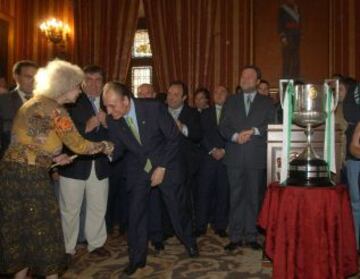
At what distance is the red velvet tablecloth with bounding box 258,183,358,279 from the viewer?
2477 millimetres

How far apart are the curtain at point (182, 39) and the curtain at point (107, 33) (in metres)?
0.39

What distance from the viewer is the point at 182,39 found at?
305 inches

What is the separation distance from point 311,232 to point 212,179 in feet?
7.26

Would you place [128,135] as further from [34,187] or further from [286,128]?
[286,128]

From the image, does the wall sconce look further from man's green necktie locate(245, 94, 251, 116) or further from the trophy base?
the trophy base

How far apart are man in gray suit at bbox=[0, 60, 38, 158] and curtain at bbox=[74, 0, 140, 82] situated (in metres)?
4.51

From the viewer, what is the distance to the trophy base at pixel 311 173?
2.52m

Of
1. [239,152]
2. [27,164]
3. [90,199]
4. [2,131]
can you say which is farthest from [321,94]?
[2,131]

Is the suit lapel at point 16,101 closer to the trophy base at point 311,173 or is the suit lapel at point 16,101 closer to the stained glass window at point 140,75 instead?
the trophy base at point 311,173

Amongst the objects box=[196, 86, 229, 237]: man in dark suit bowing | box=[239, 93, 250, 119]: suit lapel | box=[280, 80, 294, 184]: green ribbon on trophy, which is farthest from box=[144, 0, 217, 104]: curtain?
box=[280, 80, 294, 184]: green ribbon on trophy

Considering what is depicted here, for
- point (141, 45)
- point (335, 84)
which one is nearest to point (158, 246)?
point (335, 84)

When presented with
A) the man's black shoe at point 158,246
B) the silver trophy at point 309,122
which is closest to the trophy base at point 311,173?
the silver trophy at point 309,122

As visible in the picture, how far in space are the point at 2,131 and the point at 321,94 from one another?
2306 millimetres

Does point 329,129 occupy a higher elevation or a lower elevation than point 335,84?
lower
